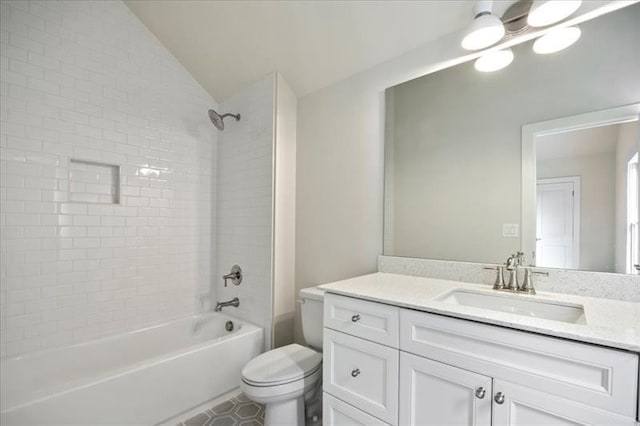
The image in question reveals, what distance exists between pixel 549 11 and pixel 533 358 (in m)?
1.39

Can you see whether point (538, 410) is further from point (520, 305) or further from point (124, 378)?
point (124, 378)

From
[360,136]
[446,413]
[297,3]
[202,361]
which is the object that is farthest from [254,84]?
[446,413]

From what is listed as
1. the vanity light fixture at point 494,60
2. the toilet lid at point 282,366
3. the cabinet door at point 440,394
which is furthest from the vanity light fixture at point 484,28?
the toilet lid at point 282,366

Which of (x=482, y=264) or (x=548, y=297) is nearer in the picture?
(x=548, y=297)

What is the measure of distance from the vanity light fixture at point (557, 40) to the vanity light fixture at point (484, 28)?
172 mm

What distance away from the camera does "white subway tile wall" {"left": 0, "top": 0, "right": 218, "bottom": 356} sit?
5.96 ft

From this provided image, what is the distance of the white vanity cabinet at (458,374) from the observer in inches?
30.4

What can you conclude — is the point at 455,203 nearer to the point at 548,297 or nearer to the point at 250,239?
the point at 548,297

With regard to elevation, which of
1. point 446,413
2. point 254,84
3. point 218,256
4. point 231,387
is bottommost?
point 231,387

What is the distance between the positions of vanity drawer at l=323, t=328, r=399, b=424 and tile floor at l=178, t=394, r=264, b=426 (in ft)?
2.62

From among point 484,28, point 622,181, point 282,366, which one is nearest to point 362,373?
point 282,366

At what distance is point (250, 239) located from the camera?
2.39 metres

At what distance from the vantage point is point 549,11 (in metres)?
1.25

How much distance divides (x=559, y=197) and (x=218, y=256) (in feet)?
8.28
